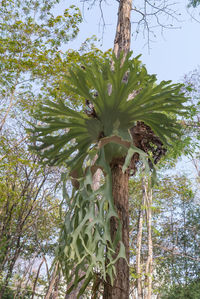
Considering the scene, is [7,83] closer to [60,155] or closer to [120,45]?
[120,45]

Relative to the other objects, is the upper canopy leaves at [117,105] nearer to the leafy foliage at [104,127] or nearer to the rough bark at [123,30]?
the leafy foliage at [104,127]

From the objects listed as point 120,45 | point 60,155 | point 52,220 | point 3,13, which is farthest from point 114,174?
point 52,220

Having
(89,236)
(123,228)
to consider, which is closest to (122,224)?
(123,228)

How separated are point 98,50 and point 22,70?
5.46 feet

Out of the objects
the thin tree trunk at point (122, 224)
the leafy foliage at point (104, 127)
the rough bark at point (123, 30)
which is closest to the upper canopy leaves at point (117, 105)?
the leafy foliage at point (104, 127)

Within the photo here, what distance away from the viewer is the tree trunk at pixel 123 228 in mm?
1116

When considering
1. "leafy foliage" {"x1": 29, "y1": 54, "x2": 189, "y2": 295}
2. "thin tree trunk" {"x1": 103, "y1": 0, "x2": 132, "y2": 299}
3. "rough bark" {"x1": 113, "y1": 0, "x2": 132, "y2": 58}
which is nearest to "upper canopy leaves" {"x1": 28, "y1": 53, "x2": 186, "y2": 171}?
"leafy foliage" {"x1": 29, "y1": 54, "x2": 189, "y2": 295}

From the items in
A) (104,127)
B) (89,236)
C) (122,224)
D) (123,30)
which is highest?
(123,30)

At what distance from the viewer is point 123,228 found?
1.26 meters

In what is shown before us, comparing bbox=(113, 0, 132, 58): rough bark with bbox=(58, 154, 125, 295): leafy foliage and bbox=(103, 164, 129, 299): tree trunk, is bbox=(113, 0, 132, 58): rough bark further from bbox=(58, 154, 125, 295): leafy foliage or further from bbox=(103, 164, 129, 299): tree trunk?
bbox=(58, 154, 125, 295): leafy foliage

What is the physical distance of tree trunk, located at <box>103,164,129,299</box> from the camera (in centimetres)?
112

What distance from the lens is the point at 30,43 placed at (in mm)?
5504

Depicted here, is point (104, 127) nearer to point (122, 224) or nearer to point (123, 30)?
point (122, 224)

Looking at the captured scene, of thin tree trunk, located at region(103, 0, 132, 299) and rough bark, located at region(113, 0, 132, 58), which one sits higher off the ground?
rough bark, located at region(113, 0, 132, 58)
